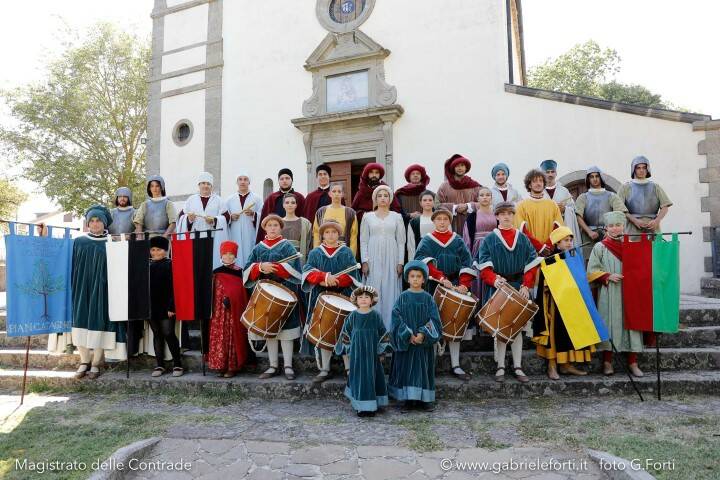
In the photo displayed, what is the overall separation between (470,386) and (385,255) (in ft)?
5.18

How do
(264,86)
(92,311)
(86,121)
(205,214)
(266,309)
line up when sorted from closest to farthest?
(266,309), (92,311), (205,214), (264,86), (86,121)

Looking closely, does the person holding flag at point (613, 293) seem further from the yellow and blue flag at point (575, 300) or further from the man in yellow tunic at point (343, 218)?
the man in yellow tunic at point (343, 218)

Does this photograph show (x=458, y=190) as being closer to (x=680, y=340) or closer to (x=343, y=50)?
(x=680, y=340)

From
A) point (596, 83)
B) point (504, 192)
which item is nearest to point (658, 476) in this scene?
point (504, 192)

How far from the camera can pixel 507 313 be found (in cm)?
429

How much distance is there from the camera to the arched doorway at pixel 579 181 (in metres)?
9.09

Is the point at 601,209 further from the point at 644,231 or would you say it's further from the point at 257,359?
the point at 257,359

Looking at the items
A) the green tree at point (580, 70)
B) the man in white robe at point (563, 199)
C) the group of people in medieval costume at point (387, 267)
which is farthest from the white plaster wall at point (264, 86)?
the green tree at point (580, 70)

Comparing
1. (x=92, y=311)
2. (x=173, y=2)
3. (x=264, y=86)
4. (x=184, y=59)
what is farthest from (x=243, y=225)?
(x=173, y=2)

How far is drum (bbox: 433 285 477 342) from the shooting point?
4359mm

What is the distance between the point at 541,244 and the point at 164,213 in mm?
4730

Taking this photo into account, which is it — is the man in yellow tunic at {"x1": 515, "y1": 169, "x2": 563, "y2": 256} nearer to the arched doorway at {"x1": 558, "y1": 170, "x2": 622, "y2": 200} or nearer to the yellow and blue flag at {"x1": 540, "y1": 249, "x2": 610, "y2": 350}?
the yellow and blue flag at {"x1": 540, "y1": 249, "x2": 610, "y2": 350}

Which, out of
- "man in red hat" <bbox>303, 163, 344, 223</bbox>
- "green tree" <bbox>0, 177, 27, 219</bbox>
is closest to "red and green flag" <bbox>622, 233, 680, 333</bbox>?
"man in red hat" <bbox>303, 163, 344, 223</bbox>

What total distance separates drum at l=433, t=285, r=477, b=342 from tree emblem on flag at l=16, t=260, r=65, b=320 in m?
4.20
